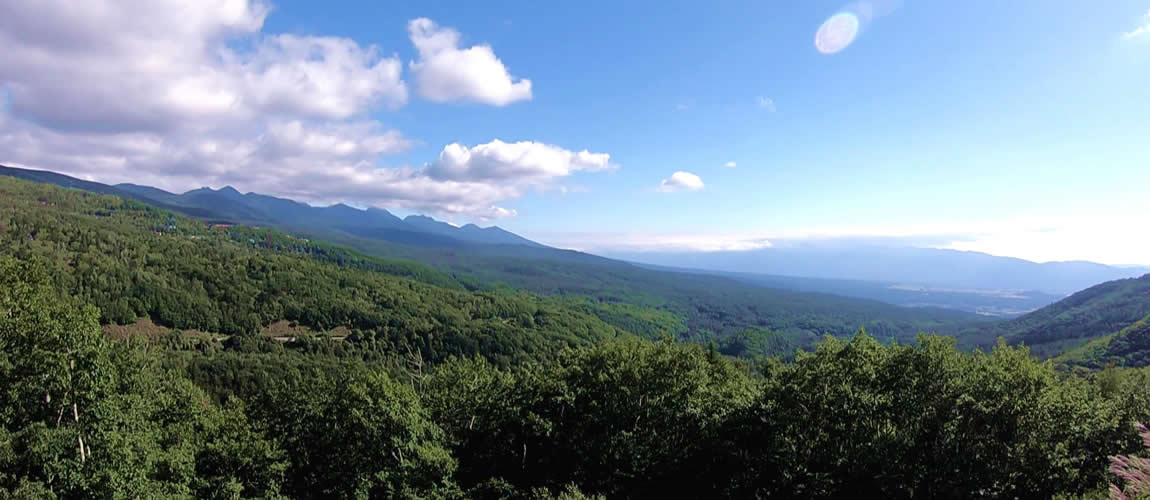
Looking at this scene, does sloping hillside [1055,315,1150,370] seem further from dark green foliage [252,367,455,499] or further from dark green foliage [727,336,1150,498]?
dark green foliage [252,367,455,499]

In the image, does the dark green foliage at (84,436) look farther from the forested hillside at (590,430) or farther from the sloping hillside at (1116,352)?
the sloping hillside at (1116,352)

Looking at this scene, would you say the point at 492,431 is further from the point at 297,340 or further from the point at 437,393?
the point at 297,340

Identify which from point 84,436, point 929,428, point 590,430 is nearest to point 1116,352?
point 929,428

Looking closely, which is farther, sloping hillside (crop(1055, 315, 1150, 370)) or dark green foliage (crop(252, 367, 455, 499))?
sloping hillside (crop(1055, 315, 1150, 370))

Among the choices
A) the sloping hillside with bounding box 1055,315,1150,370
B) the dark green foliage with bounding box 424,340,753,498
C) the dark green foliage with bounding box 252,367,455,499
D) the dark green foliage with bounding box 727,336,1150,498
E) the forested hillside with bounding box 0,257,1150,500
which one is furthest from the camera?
the sloping hillside with bounding box 1055,315,1150,370

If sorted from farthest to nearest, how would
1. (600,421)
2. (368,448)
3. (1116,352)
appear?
(1116,352) < (600,421) < (368,448)

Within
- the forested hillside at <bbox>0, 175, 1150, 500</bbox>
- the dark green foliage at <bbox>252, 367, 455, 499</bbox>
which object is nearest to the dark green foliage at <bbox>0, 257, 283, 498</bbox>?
the forested hillside at <bbox>0, 175, 1150, 500</bbox>

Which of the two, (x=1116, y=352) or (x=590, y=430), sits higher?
(x=590, y=430)

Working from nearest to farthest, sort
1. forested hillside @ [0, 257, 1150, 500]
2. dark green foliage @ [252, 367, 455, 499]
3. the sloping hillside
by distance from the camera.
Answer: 1. forested hillside @ [0, 257, 1150, 500]
2. dark green foliage @ [252, 367, 455, 499]
3. the sloping hillside

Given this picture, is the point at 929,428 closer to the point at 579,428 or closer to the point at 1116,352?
the point at 579,428

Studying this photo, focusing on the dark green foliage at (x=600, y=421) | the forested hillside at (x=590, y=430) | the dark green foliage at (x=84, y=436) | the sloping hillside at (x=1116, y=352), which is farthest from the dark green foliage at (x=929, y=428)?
the sloping hillside at (x=1116, y=352)

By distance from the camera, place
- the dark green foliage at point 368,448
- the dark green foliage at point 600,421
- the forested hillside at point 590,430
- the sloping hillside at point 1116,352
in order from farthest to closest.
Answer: the sloping hillside at point 1116,352 < the dark green foliage at point 600,421 < the dark green foliage at point 368,448 < the forested hillside at point 590,430

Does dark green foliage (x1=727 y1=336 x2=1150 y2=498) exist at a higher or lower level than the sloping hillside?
higher

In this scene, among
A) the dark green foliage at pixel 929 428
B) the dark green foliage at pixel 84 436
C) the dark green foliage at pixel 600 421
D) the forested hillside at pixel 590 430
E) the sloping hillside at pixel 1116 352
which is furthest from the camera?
the sloping hillside at pixel 1116 352
